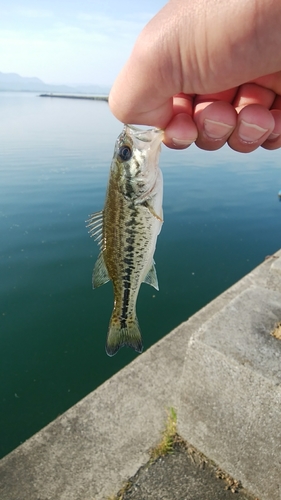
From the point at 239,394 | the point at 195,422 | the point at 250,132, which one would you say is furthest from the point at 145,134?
the point at 195,422

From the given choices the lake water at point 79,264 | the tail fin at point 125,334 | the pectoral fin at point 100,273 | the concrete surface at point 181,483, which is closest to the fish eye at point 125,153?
the pectoral fin at point 100,273

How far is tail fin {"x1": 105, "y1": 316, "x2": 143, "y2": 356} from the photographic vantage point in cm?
268

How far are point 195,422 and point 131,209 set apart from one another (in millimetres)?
2181

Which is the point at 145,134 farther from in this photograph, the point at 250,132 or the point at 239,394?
the point at 239,394

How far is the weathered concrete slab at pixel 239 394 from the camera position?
288 cm

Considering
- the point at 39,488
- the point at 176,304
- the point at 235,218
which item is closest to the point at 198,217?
the point at 235,218

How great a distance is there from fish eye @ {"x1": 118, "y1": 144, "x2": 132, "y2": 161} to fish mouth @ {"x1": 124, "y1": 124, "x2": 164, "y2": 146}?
94 mm

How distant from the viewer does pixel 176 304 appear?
7598mm

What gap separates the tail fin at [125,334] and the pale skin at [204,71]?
4.18 ft

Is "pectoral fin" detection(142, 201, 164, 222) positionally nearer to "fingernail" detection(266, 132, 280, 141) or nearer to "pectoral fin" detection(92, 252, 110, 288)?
"pectoral fin" detection(92, 252, 110, 288)

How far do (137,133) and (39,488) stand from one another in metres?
3.10

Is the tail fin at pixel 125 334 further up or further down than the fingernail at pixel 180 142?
further down

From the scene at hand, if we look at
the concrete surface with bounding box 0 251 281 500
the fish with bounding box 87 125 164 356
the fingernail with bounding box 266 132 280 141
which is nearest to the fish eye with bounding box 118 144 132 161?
the fish with bounding box 87 125 164 356

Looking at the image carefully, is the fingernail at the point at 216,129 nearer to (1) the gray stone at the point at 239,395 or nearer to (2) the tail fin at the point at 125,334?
(2) the tail fin at the point at 125,334
